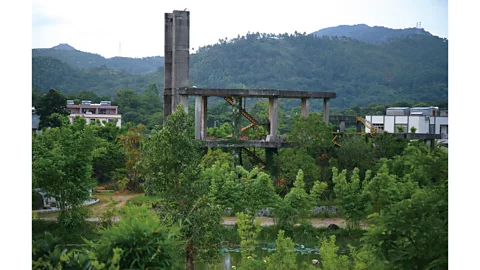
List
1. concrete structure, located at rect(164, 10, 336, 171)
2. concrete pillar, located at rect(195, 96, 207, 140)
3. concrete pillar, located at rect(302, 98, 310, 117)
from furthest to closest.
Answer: concrete pillar, located at rect(302, 98, 310, 117), concrete pillar, located at rect(195, 96, 207, 140), concrete structure, located at rect(164, 10, 336, 171)

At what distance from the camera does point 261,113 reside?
10.3m

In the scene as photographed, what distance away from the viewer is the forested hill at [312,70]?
546 cm

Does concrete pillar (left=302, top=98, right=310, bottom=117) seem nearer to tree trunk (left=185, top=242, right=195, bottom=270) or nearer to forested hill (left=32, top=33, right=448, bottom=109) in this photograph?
forested hill (left=32, top=33, right=448, bottom=109)

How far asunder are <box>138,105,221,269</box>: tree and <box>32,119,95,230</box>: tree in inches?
16.1

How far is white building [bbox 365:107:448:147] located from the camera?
186 inches

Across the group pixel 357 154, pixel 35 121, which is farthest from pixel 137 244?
pixel 357 154

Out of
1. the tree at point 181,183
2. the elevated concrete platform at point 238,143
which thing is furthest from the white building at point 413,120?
the tree at point 181,183

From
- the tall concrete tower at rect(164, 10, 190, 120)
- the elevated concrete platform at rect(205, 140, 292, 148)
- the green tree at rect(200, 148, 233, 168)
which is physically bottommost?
the green tree at rect(200, 148, 233, 168)

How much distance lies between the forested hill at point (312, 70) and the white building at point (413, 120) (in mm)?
138

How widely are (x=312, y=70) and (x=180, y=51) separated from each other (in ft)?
17.7

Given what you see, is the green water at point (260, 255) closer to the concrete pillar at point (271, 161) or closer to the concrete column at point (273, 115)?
the concrete pillar at point (271, 161)

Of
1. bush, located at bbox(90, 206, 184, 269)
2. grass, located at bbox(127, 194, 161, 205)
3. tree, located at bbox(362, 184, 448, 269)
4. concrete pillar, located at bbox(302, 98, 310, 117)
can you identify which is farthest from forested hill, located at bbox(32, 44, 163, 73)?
tree, located at bbox(362, 184, 448, 269)
